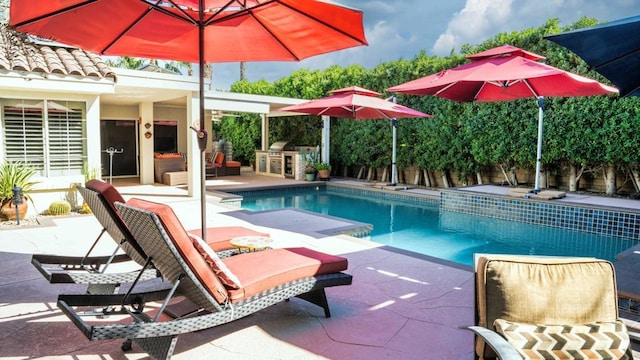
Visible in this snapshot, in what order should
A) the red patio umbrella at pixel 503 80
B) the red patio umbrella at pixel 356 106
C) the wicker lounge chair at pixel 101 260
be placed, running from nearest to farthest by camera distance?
the wicker lounge chair at pixel 101 260, the red patio umbrella at pixel 503 80, the red patio umbrella at pixel 356 106

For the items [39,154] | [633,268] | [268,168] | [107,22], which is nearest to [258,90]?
[268,168]

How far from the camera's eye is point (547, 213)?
995cm

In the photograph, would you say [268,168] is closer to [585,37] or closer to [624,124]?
[624,124]

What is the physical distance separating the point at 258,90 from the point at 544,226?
49.6 ft

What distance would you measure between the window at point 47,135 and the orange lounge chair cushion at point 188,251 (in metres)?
7.25

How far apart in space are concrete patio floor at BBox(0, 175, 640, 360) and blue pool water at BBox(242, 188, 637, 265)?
8.10 feet

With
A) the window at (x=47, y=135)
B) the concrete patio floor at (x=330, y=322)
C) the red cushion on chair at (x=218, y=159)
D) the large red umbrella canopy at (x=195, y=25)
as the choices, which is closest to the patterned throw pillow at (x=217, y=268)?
the concrete patio floor at (x=330, y=322)

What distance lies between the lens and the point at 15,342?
3252mm

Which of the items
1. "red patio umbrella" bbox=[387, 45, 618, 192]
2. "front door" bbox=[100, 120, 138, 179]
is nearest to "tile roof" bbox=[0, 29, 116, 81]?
"red patio umbrella" bbox=[387, 45, 618, 192]

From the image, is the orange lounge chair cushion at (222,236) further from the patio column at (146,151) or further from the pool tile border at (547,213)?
the patio column at (146,151)

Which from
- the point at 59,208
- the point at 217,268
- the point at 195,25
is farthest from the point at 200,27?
the point at 59,208

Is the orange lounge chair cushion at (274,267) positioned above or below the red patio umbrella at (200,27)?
below

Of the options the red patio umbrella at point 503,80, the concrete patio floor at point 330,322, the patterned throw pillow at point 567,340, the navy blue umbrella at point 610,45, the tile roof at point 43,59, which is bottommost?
the concrete patio floor at point 330,322

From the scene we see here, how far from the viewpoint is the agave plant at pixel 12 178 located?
304 inches
